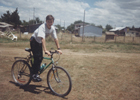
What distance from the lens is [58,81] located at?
9.66ft

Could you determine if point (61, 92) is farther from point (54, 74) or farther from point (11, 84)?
point (11, 84)

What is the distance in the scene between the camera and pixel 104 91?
3.17m

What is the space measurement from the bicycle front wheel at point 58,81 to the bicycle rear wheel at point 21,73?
2.45 feet

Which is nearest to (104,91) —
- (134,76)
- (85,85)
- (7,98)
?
(85,85)

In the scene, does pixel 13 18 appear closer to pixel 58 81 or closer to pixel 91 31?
pixel 91 31

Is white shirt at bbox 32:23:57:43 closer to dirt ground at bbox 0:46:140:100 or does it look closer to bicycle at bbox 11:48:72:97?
bicycle at bbox 11:48:72:97

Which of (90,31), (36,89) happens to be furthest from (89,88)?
(90,31)

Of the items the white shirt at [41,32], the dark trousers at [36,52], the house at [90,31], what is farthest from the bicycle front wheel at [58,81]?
the house at [90,31]

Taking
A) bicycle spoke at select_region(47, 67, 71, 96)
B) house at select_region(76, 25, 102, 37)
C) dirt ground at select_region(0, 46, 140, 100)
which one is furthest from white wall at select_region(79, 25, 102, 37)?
bicycle spoke at select_region(47, 67, 71, 96)

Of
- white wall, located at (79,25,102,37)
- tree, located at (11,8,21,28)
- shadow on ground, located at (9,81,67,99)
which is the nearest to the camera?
shadow on ground, located at (9,81,67,99)

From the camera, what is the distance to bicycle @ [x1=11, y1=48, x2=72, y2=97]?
2.75 m

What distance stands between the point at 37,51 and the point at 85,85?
6.23 feet

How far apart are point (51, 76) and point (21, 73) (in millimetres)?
1187

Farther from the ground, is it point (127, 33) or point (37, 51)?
point (127, 33)
